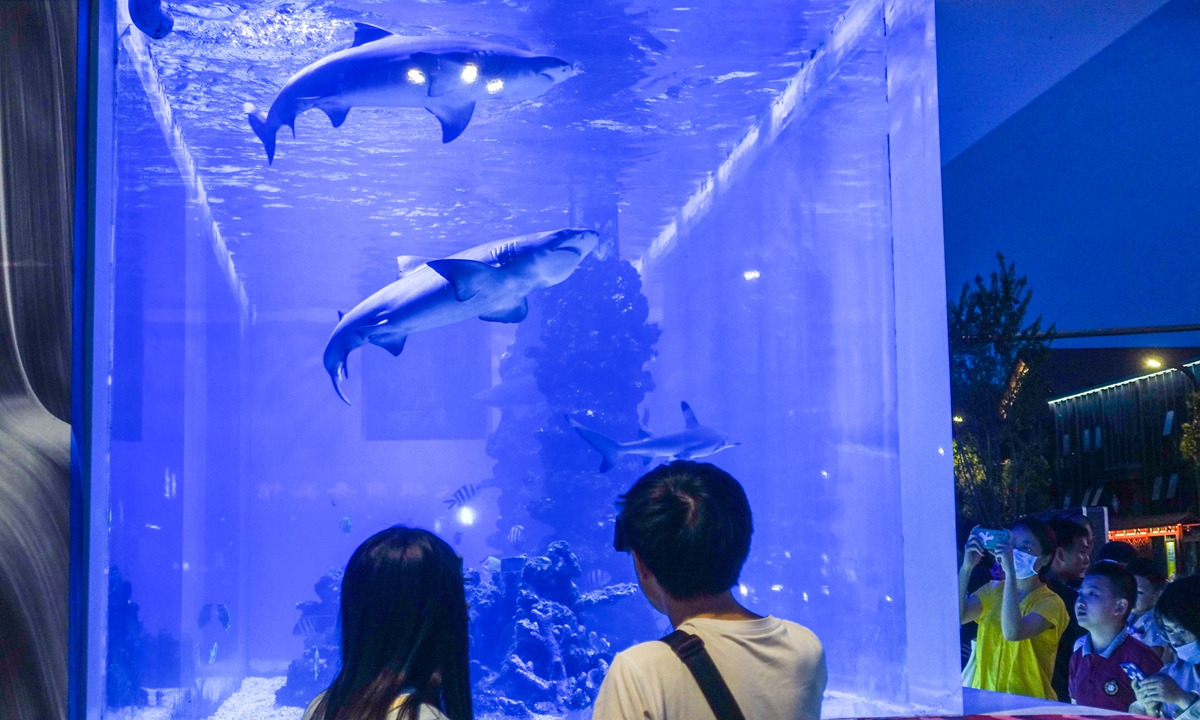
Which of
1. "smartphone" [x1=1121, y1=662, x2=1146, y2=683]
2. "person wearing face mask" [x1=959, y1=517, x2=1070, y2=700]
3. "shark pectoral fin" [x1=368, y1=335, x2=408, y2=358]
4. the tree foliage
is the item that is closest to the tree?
the tree foliage

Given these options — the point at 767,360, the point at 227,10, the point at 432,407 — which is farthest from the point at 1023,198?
the point at 227,10

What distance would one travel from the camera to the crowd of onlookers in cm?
363

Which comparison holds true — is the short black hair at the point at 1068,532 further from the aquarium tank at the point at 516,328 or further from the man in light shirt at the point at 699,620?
the man in light shirt at the point at 699,620

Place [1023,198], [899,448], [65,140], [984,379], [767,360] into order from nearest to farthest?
[65,140] → [899,448] → [767,360] → [1023,198] → [984,379]

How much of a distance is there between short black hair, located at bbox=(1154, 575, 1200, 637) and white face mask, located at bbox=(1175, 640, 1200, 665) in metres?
0.07

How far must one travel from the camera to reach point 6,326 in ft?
9.86

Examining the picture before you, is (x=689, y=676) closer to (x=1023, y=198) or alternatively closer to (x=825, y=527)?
(x=825, y=527)

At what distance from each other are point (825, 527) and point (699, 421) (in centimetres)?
96

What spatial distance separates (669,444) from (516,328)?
1.10 m

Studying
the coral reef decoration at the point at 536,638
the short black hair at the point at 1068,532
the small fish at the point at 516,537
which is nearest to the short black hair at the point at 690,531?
the coral reef decoration at the point at 536,638

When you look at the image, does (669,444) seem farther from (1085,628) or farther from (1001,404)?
(1001,404)

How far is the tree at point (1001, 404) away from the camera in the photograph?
956 cm

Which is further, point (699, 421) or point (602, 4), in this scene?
point (699, 421)

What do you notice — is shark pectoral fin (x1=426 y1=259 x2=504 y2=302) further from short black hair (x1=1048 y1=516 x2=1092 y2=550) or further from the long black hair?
short black hair (x1=1048 y1=516 x2=1092 y2=550)
